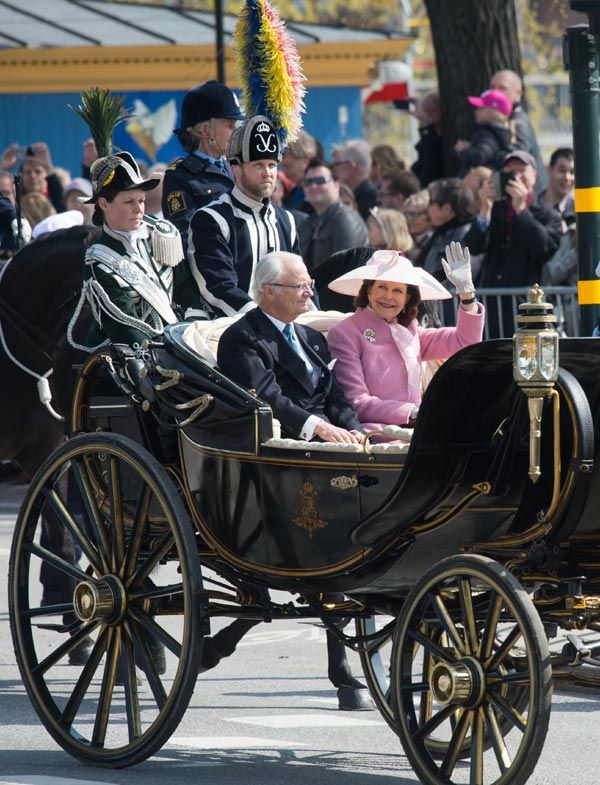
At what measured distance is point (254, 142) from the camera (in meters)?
7.92

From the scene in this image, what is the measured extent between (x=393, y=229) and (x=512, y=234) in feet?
4.95

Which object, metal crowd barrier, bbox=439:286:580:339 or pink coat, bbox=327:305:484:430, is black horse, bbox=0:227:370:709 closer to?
pink coat, bbox=327:305:484:430

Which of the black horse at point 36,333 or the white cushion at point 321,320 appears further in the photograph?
the black horse at point 36,333

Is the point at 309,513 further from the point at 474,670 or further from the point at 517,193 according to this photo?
the point at 517,193

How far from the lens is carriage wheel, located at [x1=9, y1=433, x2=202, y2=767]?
6.29m

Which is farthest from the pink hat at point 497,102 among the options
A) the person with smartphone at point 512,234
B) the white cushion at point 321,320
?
the white cushion at point 321,320

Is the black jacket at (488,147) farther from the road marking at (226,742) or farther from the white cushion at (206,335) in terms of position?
the road marking at (226,742)

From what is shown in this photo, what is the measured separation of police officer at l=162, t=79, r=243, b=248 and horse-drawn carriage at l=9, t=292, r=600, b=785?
156 cm

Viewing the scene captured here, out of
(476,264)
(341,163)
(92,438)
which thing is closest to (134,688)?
(92,438)

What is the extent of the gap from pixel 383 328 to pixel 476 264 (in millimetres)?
6488

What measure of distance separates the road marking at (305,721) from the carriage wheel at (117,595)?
1.66 feet

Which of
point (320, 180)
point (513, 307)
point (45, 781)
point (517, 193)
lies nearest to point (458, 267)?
point (45, 781)

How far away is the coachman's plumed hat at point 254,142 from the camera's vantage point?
791 centimetres

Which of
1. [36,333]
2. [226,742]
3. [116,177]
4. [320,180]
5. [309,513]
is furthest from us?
[320,180]
